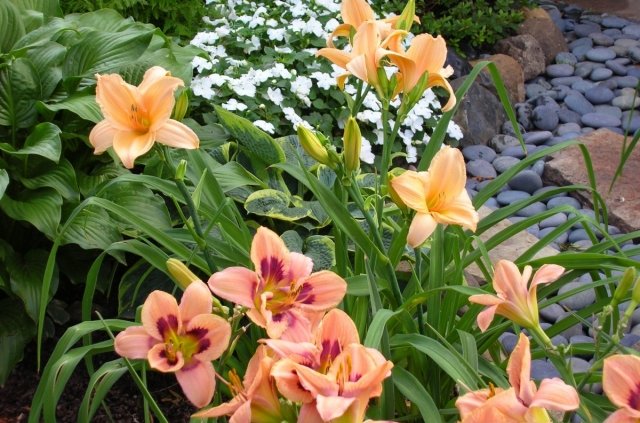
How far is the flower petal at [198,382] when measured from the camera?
1.08 metres

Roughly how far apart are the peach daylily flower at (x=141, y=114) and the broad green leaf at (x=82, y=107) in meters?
0.92

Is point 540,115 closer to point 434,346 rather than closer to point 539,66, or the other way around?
point 539,66

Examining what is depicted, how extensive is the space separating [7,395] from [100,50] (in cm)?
97

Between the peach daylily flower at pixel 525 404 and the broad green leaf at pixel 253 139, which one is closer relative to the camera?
the peach daylily flower at pixel 525 404

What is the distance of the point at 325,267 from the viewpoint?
218 centimetres

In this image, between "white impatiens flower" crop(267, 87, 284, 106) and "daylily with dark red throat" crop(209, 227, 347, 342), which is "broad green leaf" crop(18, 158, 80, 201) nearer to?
"white impatiens flower" crop(267, 87, 284, 106)

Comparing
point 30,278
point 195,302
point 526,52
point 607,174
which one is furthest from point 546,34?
point 195,302

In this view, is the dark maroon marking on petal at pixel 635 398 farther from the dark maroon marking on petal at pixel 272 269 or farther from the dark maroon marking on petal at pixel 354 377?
the dark maroon marking on petal at pixel 272 269

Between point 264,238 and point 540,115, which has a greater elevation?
point 264,238

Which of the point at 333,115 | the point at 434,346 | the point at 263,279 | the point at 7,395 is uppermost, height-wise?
the point at 263,279

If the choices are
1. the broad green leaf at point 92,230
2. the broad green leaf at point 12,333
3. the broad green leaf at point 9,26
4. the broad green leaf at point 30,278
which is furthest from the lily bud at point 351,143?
the broad green leaf at point 9,26

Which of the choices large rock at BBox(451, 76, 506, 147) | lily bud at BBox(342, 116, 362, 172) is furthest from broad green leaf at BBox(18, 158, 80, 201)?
large rock at BBox(451, 76, 506, 147)

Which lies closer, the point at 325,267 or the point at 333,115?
the point at 325,267

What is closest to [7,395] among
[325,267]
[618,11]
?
[325,267]
